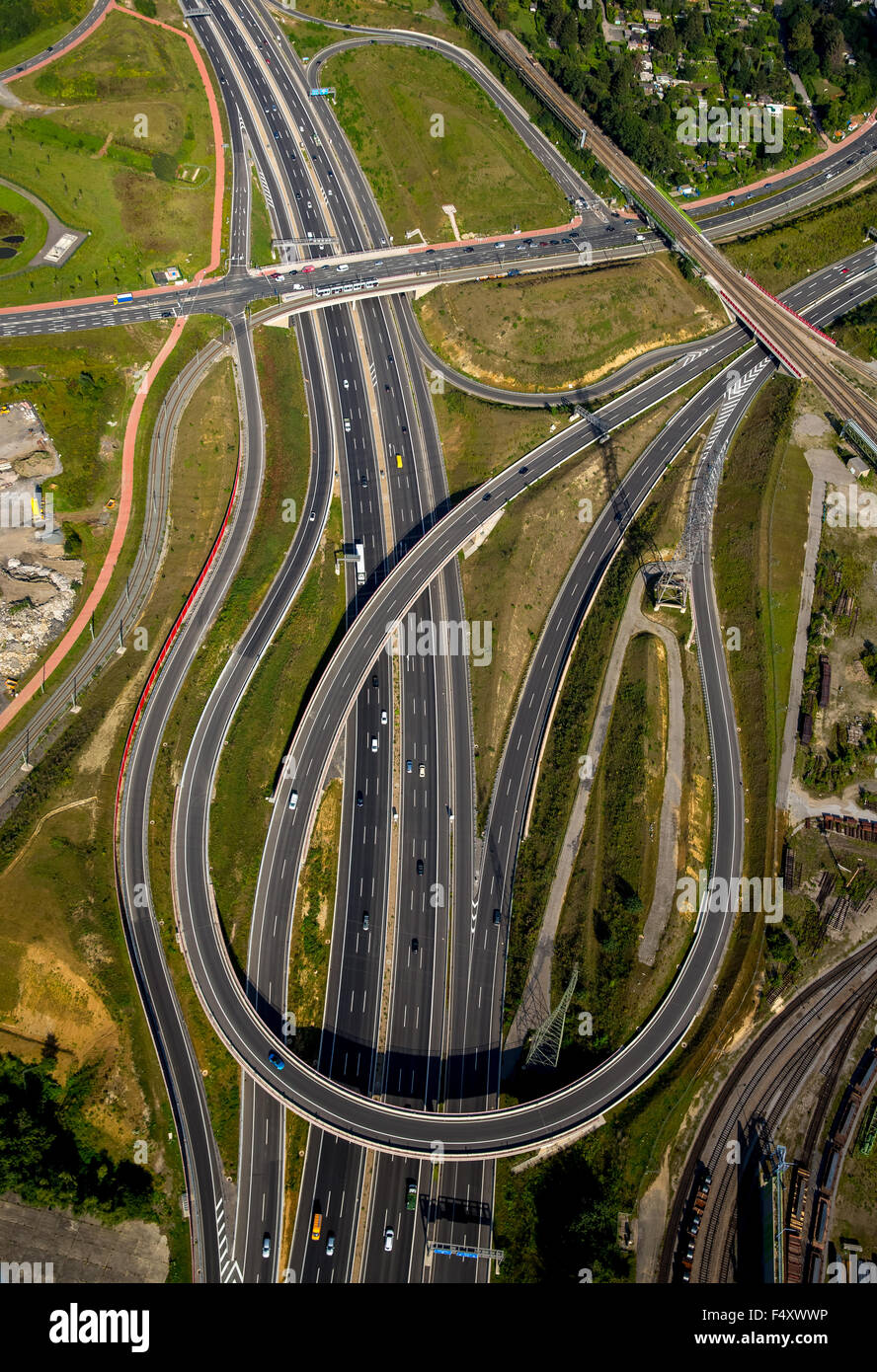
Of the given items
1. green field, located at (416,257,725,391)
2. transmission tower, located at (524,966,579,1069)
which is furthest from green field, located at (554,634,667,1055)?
green field, located at (416,257,725,391)

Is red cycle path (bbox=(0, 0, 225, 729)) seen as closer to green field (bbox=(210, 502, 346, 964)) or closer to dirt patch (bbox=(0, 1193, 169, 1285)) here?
green field (bbox=(210, 502, 346, 964))

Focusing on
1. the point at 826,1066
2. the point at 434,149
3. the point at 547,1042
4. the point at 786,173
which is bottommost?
the point at 826,1066

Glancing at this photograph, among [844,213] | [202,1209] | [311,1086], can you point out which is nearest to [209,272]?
[844,213]

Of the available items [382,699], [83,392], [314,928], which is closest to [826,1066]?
[314,928]

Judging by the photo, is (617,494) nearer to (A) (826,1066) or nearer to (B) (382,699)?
(B) (382,699)

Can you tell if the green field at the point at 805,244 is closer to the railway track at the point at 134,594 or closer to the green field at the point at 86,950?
the railway track at the point at 134,594

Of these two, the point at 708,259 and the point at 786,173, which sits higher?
the point at 786,173
